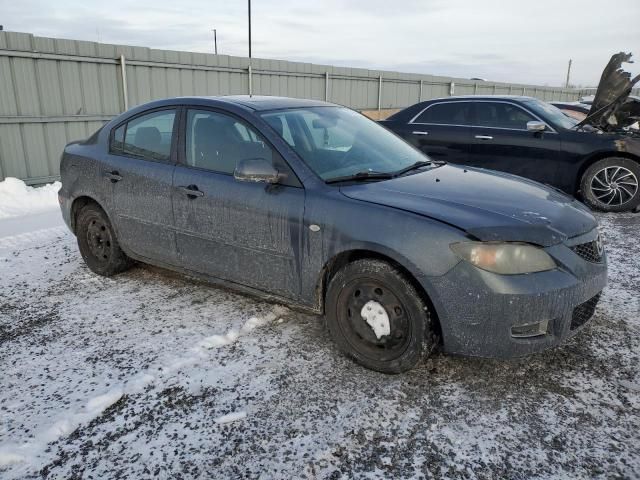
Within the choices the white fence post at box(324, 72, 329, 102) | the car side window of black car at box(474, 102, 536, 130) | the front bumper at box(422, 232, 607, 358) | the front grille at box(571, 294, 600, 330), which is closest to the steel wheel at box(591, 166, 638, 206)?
the car side window of black car at box(474, 102, 536, 130)

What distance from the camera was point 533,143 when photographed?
7031 mm

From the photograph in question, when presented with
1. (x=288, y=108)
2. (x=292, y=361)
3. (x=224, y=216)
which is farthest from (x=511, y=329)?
(x=288, y=108)

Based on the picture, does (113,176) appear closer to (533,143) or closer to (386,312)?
(386,312)

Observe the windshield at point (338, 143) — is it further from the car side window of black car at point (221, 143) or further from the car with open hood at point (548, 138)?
the car with open hood at point (548, 138)

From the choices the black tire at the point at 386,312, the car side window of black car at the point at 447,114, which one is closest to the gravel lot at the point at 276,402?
the black tire at the point at 386,312

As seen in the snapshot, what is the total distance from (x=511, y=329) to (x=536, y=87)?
27836 millimetres

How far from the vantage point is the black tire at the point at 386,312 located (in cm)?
275

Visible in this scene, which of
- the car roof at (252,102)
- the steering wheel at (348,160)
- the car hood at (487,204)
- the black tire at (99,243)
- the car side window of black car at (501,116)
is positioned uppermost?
the car roof at (252,102)

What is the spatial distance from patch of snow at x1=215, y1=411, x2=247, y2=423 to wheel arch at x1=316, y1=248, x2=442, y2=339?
88 centimetres

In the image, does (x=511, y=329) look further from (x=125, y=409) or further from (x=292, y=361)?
(x=125, y=409)

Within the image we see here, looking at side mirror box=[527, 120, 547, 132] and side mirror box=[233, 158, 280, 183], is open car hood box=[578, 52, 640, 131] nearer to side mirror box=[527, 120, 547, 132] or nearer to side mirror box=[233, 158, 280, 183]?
side mirror box=[527, 120, 547, 132]

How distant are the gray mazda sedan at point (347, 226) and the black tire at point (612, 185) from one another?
387cm

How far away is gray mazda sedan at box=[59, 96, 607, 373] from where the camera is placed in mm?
2635

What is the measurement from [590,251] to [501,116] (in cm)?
496
